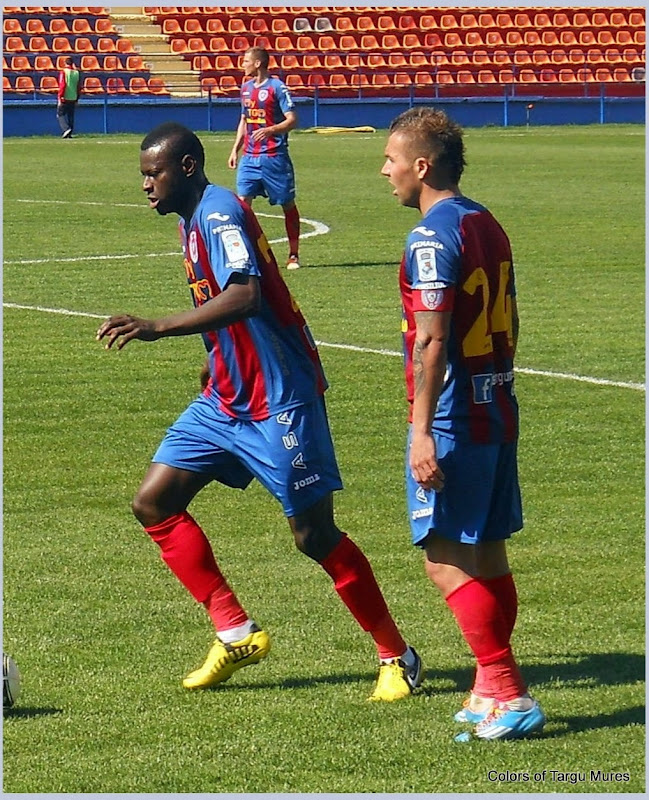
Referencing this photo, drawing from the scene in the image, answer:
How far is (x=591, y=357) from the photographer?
11273 mm

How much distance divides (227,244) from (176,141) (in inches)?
17.2

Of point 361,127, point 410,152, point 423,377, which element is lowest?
point 361,127

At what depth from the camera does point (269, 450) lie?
5.41 metres

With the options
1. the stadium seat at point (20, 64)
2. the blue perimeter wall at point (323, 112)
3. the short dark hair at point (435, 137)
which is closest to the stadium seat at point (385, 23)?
the blue perimeter wall at point (323, 112)

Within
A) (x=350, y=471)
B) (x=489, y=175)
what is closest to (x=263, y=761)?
(x=350, y=471)

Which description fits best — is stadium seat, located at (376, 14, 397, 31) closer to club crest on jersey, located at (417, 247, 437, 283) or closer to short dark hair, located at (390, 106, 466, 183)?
short dark hair, located at (390, 106, 466, 183)

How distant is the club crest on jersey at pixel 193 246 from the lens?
17.7 feet

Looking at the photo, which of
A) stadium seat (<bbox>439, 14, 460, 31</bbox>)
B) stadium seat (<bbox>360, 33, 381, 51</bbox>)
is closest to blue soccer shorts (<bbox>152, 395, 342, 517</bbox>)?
stadium seat (<bbox>360, 33, 381, 51</bbox>)

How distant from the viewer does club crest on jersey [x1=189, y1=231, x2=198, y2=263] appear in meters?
5.40

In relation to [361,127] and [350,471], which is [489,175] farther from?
[350,471]

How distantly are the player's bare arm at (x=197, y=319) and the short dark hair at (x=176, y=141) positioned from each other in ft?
1.71

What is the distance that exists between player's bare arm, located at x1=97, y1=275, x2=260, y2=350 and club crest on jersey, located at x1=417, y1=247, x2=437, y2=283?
2.35ft

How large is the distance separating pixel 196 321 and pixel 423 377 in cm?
82

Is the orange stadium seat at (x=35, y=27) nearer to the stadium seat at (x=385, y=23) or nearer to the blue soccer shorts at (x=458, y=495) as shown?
the stadium seat at (x=385, y=23)
